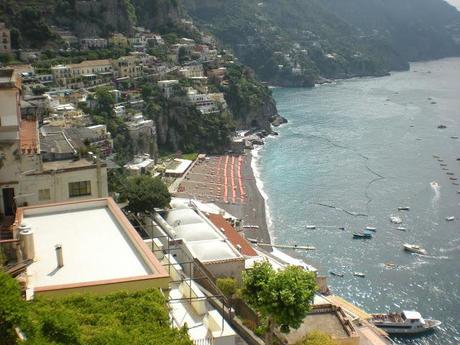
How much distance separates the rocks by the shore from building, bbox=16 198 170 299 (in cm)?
10493

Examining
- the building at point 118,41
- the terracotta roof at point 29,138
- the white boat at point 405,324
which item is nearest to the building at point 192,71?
the building at point 118,41

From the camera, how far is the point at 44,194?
20.0 meters

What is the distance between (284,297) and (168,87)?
82134 mm

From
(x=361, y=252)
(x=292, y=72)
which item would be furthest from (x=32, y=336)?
(x=292, y=72)

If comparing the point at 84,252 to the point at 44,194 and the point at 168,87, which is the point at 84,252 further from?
the point at 168,87

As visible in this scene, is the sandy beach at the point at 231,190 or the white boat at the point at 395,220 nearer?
the white boat at the point at 395,220

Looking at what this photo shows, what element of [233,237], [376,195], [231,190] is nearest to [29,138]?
[233,237]

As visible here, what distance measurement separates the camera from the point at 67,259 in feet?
44.7

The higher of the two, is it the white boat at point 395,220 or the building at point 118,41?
the building at point 118,41

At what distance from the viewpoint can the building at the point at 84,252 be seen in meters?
11.9

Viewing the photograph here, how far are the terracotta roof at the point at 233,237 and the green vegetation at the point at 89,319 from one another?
104 feet

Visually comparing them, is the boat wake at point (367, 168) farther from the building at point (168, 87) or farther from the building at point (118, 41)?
the building at point (118, 41)

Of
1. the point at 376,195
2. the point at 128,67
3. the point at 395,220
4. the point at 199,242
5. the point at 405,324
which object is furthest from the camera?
the point at 128,67

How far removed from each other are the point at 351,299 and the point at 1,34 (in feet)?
234
